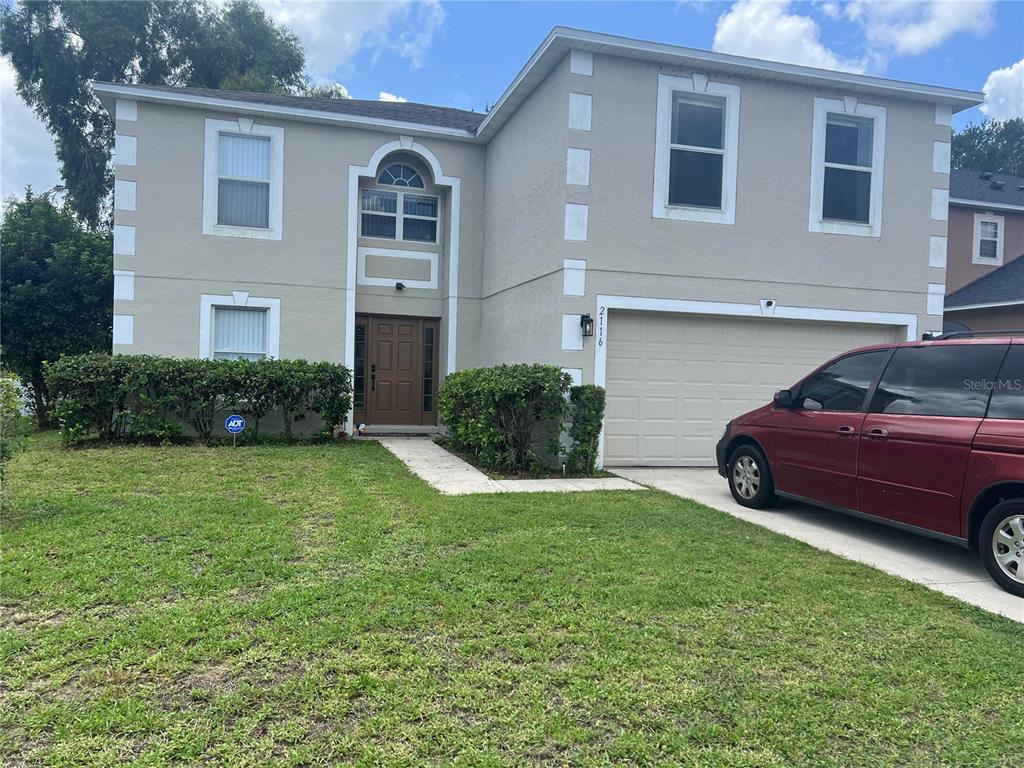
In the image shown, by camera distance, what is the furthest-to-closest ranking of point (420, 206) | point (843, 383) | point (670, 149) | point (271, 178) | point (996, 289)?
point (996, 289), point (420, 206), point (271, 178), point (670, 149), point (843, 383)

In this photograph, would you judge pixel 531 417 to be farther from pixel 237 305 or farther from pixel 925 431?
pixel 237 305

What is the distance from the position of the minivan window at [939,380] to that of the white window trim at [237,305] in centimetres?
894

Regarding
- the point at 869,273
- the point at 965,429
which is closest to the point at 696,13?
the point at 869,273

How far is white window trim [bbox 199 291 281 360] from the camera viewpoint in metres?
10.7

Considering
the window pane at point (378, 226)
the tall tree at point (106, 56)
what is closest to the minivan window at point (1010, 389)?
the window pane at point (378, 226)

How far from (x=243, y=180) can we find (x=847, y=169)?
372 inches

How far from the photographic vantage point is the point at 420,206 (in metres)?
12.1

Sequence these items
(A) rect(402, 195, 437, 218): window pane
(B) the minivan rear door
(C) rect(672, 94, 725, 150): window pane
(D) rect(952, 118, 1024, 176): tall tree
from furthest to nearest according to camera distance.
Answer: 1. (D) rect(952, 118, 1024, 176): tall tree
2. (A) rect(402, 195, 437, 218): window pane
3. (C) rect(672, 94, 725, 150): window pane
4. (B) the minivan rear door

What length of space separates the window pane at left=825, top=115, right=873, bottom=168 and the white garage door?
2407 mm

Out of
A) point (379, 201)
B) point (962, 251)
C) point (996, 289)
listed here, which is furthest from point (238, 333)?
point (962, 251)

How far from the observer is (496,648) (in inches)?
130

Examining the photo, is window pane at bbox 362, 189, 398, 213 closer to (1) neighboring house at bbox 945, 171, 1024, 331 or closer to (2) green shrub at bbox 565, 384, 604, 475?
(2) green shrub at bbox 565, 384, 604, 475

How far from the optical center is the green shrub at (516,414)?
8047 millimetres

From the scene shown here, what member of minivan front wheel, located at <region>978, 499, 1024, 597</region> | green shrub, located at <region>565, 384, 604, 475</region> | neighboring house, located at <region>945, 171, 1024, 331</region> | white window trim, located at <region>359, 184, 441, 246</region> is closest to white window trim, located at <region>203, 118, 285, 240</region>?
white window trim, located at <region>359, 184, 441, 246</region>
